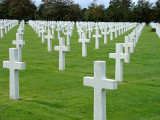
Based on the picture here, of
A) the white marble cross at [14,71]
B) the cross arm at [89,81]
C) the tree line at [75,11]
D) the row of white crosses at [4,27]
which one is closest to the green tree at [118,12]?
the tree line at [75,11]

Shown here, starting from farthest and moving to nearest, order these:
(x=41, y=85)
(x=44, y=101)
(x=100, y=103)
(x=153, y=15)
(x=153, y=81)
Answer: (x=153, y=15) < (x=153, y=81) < (x=41, y=85) < (x=44, y=101) < (x=100, y=103)

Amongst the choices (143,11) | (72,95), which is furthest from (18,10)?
(72,95)

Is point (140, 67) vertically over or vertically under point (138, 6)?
under

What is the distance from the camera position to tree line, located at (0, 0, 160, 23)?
2906 inches

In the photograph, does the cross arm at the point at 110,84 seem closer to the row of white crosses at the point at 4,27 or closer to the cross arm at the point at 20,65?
the cross arm at the point at 20,65

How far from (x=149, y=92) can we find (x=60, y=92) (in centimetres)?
199

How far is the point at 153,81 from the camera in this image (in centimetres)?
943

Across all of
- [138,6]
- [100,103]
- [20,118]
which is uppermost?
[138,6]

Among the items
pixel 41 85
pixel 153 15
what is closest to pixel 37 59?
pixel 41 85

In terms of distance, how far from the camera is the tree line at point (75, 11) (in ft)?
242

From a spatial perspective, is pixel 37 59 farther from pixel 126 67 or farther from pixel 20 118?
pixel 20 118

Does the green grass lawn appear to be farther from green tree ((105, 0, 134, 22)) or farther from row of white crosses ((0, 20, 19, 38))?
green tree ((105, 0, 134, 22))

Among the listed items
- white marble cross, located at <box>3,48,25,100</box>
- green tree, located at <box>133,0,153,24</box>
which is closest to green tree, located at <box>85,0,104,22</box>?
green tree, located at <box>133,0,153,24</box>

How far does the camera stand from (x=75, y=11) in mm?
75250
